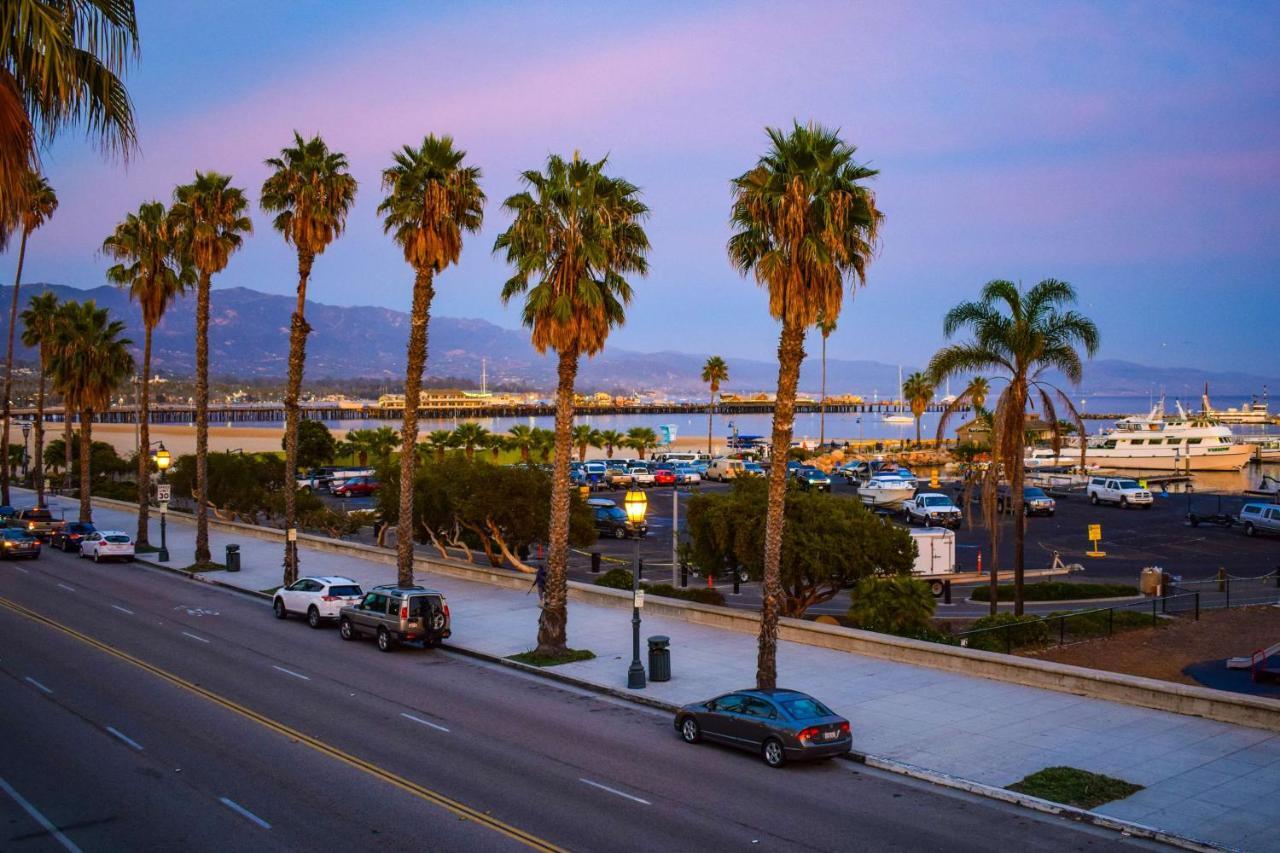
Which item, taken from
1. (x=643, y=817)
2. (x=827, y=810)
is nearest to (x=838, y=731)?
(x=827, y=810)

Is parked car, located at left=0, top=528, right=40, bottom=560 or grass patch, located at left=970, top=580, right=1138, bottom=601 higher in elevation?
grass patch, located at left=970, top=580, right=1138, bottom=601

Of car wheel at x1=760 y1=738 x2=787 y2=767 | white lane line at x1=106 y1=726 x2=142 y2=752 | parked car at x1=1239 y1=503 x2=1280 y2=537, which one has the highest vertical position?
parked car at x1=1239 y1=503 x2=1280 y2=537

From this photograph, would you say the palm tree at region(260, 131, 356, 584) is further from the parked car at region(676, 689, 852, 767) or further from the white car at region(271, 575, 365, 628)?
the parked car at region(676, 689, 852, 767)

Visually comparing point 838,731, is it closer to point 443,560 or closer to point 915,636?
point 915,636

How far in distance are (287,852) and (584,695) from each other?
10158 mm

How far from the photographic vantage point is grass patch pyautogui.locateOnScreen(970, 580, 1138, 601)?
35125mm

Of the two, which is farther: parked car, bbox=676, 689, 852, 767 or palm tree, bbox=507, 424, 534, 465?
palm tree, bbox=507, 424, 534, 465

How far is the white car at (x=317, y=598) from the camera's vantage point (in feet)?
98.9

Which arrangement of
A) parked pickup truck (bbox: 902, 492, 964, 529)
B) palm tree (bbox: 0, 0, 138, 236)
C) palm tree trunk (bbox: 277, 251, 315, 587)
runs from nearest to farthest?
1. palm tree (bbox: 0, 0, 138, 236)
2. palm tree trunk (bbox: 277, 251, 315, 587)
3. parked pickup truck (bbox: 902, 492, 964, 529)

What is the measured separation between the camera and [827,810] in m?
14.8

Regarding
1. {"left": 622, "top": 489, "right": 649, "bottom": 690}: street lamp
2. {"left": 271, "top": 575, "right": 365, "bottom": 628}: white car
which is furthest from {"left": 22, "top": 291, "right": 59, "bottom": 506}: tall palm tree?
{"left": 622, "top": 489, "right": 649, "bottom": 690}: street lamp

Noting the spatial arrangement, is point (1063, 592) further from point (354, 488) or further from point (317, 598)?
point (354, 488)

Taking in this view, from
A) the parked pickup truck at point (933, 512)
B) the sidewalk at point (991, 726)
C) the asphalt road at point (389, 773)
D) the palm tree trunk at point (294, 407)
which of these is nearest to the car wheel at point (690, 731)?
the asphalt road at point (389, 773)

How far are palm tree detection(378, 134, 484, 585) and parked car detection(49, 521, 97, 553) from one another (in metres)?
24.4
